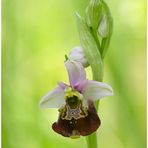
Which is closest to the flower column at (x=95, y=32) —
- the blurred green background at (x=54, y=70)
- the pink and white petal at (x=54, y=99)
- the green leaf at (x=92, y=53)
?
the green leaf at (x=92, y=53)

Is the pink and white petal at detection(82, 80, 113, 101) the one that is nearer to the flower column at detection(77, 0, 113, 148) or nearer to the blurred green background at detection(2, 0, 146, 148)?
the flower column at detection(77, 0, 113, 148)

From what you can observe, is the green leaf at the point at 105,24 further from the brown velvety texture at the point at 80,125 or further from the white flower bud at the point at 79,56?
the brown velvety texture at the point at 80,125

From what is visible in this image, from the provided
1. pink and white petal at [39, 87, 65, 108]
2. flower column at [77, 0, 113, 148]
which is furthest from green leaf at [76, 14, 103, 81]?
pink and white petal at [39, 87, 65, 108]

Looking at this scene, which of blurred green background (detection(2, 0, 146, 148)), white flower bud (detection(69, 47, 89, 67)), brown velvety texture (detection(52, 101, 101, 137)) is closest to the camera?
brown velvety texture (detection(52, 101, 101, 137))

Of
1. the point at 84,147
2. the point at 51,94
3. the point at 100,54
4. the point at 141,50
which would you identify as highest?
the point at 141,50

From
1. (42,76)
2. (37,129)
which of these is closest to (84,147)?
(37,129)

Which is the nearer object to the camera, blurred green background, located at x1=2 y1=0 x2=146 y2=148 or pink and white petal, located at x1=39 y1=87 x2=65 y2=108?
pink and white petal, located at x1=39 y1=87 x2=65 y2=108

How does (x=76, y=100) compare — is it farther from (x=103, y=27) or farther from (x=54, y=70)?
(x=54, y=70)

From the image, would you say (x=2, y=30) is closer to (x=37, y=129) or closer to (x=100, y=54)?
(x=37, y=129)
